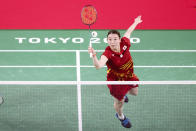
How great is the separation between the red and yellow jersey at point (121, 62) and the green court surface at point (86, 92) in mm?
891

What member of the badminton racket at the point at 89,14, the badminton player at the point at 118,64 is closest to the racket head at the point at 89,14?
the badminton racket at the point at 89,14

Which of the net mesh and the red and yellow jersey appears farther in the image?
the net mesh

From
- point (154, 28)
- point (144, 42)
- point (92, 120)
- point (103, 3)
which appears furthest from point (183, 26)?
point (92, 120)

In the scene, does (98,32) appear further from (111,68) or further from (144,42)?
(111,68)

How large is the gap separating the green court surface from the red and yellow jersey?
2.92 feet

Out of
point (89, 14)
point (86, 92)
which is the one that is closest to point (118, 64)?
point (89, 14)

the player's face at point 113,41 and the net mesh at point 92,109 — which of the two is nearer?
the player's face at point 113,41

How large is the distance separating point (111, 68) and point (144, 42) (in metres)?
5.66

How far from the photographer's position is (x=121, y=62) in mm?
3992

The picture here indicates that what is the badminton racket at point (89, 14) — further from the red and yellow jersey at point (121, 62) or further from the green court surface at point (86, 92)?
the green court surface at point (86, 92)

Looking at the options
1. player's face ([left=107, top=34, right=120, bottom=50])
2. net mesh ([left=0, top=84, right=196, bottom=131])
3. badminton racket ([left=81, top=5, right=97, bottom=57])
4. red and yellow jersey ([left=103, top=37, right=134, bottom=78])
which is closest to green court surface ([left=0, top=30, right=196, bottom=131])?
net mesh ([left=0, top=84, right=196, bottom=131])

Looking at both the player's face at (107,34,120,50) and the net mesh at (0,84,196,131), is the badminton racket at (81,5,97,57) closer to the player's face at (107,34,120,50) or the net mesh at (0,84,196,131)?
the player's face at (107,34,120,50)

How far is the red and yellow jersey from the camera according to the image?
3909 millimetres

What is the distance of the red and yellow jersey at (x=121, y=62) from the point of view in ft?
12.8
